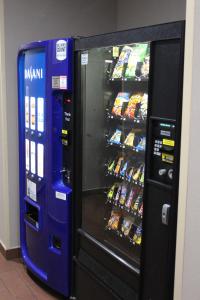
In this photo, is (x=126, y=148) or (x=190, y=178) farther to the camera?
(x=126, y=148)

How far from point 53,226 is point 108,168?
24.6 inches

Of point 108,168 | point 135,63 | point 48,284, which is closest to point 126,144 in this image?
point 108,168

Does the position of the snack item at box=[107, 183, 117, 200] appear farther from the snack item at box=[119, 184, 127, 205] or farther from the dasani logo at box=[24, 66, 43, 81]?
the dasani logo at box=[24, 66, 43, 81]

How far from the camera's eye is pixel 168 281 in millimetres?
1896

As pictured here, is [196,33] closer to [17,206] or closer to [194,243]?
[194,243]

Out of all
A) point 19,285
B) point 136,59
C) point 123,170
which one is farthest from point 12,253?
point 136,59

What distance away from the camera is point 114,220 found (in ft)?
8.88

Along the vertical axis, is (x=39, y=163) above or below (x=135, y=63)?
below

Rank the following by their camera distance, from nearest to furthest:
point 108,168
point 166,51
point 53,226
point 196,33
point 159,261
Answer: point 196,33, point 166,51, point 159,261, point 108,168, point 53,226

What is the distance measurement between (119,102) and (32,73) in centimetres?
88

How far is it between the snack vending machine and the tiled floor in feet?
1.24

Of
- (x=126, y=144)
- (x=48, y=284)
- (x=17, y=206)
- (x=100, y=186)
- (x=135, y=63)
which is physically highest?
(x=135, y=63)

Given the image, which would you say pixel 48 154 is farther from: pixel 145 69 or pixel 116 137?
pixel 145 69

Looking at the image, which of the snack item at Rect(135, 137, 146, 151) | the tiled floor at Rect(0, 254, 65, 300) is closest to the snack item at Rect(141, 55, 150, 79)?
the snack item at Rect(135, 137, 146, 151)
